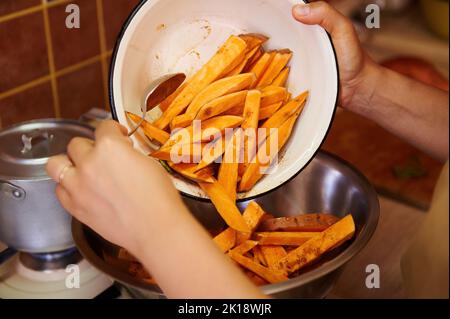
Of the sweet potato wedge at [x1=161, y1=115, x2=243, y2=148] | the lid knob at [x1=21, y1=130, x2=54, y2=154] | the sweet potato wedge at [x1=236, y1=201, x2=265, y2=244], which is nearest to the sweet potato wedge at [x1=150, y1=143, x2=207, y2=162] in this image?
the sweet potato wedge at [x1=161, y1=115, x2=243, y2=148]

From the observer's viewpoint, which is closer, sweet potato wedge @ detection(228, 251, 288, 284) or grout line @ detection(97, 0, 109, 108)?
sweet potato wedge @ detection(228, 251, 288, 284)

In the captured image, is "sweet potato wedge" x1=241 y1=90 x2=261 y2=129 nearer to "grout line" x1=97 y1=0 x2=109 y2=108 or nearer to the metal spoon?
the metal spoon

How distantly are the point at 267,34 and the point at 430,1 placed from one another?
4.76 ft

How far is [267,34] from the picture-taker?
1.02 metres

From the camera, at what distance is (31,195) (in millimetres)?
933

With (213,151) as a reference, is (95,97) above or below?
below

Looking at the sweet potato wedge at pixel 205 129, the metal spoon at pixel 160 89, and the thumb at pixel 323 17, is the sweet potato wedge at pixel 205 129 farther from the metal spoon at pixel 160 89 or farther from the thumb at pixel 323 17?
the thumb at pixel 323 17

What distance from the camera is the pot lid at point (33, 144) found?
959 mm

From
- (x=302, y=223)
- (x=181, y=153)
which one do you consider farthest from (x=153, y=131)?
(x=302, y=223)

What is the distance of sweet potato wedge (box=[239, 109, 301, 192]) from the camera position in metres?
0.95

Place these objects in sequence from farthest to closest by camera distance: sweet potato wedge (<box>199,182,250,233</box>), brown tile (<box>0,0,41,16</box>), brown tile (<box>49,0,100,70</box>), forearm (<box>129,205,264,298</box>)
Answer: brown tile (<box>49,0,100,70</box>) < brown tile (<box>0,0,41,16</box>) < sweet potato wedge (<box>199,182,250,233</box>) < forearm (<box>129,205,264,298</box>)

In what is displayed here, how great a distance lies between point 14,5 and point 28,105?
0.20 m

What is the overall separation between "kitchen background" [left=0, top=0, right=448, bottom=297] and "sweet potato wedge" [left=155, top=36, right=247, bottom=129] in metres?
0.41

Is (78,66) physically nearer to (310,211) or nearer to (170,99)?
(170,99)
